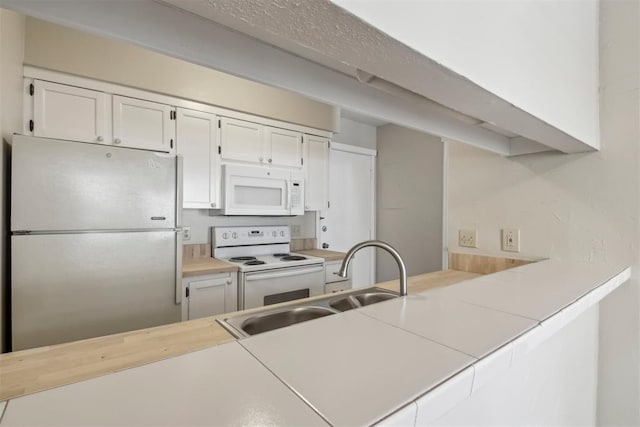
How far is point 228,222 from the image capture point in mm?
2770

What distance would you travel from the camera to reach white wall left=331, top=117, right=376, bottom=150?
3.70 metres

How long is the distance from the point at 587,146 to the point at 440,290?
3.34 feet

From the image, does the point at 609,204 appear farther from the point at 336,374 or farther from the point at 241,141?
the point at 241,141

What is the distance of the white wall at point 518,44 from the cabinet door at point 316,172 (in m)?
2.19

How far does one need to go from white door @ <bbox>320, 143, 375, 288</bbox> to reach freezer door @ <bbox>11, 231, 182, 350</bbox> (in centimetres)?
199

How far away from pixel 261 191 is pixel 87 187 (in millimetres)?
1355

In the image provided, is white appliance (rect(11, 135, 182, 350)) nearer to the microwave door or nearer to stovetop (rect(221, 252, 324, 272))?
stovetop (rect(221, 252, 324, 272))

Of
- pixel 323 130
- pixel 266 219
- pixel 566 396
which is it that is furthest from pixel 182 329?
pixel 323 130

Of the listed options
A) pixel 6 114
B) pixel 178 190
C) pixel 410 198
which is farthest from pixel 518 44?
pixel 410 198

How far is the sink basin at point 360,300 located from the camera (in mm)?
1226

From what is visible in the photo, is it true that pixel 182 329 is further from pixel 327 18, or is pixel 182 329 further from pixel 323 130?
pixel 323 130

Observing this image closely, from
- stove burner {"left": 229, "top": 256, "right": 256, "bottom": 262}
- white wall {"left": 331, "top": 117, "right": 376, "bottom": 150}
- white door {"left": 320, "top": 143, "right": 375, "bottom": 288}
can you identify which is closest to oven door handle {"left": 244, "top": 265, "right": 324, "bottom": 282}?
stove burner {"left": 229, "top": 256, "right": 256, "bottom": 262}

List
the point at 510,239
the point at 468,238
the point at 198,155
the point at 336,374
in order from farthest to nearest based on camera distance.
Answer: the point at 198,155 → the point at 468,238 → the point at 510,239 → the point at 336,374

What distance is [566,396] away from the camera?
1316mm
